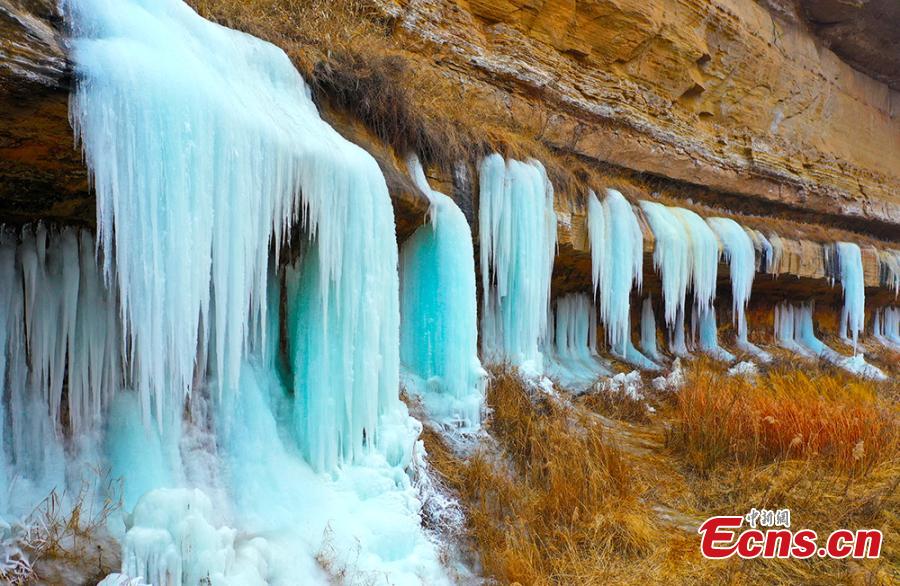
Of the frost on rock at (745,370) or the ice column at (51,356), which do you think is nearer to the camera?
the ice column at (51,356)

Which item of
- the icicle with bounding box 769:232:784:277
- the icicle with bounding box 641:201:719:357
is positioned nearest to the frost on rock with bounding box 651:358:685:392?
the icicle with bounding box 641:201:719:357

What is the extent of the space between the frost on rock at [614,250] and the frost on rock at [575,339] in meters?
0.65

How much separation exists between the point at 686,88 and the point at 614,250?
4995 millimetres

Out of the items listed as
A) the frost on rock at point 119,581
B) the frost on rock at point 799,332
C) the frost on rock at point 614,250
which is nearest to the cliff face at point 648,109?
the frost on rock at point 614,250

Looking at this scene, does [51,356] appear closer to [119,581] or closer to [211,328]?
[211,328]

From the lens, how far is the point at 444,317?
472cm

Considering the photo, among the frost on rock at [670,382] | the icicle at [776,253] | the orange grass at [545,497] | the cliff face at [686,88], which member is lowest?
the frost on rock at [670,382]

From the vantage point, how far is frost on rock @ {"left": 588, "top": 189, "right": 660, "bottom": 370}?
689 centimetres

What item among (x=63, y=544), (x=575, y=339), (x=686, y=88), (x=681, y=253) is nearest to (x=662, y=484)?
(x=63, y=544)

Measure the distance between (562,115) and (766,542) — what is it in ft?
21.1

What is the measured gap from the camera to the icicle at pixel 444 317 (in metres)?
4.67

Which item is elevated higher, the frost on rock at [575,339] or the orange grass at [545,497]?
the orange grass at [545,497]

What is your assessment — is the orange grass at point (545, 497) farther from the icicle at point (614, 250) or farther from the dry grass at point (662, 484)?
the icicle at point (614, 250)

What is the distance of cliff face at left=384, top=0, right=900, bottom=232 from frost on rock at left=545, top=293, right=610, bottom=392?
2.34m
